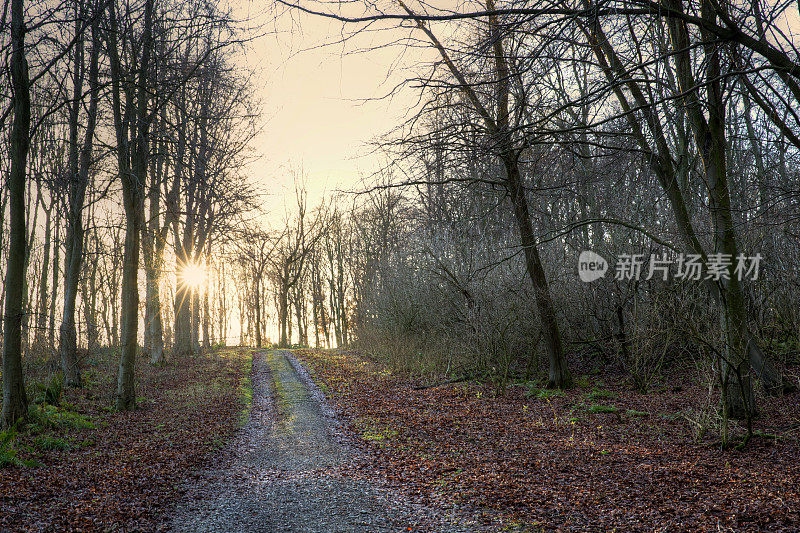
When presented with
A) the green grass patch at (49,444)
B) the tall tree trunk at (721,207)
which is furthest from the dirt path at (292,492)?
the tall tree trunk at (721,207)

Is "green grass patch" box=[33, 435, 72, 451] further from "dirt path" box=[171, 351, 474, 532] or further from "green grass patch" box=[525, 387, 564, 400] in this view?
"green grass patch" box=[525, 387, 564, 400]

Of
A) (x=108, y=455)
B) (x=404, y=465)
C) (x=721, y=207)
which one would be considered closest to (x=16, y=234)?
(x=108, y=455)

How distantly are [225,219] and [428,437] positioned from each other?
622 inches

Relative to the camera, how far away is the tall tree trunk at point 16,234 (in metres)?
7.61

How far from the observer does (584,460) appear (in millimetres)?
6242

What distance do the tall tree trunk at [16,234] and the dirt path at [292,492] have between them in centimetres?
347

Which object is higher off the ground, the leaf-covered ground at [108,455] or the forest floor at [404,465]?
the leaf-covered ground at [108,455]

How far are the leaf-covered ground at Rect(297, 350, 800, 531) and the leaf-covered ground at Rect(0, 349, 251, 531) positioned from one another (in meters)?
2.46

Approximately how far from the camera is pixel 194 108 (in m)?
20.0

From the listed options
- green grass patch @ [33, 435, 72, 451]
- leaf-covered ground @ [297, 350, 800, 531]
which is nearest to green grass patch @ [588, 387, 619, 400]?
leaf-covered ground @ [297, 350, 800, 531]

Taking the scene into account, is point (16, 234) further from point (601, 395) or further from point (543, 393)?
point (601, 395)

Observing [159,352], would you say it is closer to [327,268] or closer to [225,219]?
[225,219]

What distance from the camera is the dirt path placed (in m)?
4.68

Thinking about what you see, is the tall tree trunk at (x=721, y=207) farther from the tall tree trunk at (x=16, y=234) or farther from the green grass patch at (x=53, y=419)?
the green grass patch at (x=53, y=419)
